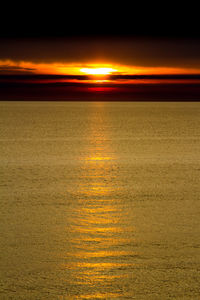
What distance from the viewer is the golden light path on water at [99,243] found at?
3840 millimetres

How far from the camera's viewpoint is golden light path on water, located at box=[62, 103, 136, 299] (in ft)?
12.6

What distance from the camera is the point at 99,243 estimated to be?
4809 mm

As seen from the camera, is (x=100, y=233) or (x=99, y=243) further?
(x=100, y=233)

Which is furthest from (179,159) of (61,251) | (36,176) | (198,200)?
(61,251)

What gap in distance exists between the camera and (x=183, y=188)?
8008 millimetres

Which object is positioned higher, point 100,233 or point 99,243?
point 100,233

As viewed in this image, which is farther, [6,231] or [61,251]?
[6,231]

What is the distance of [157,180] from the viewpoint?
28.8 ft

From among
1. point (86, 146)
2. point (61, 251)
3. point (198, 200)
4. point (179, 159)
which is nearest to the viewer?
point (61, 251)

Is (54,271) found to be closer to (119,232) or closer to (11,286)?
(11,286)

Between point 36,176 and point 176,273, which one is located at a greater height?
point 36,176

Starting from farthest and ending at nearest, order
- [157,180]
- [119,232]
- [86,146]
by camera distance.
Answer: [86,146]
[157,180]
[119,232]

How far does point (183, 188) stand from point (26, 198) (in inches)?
101

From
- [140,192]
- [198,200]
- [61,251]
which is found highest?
[140,192]
